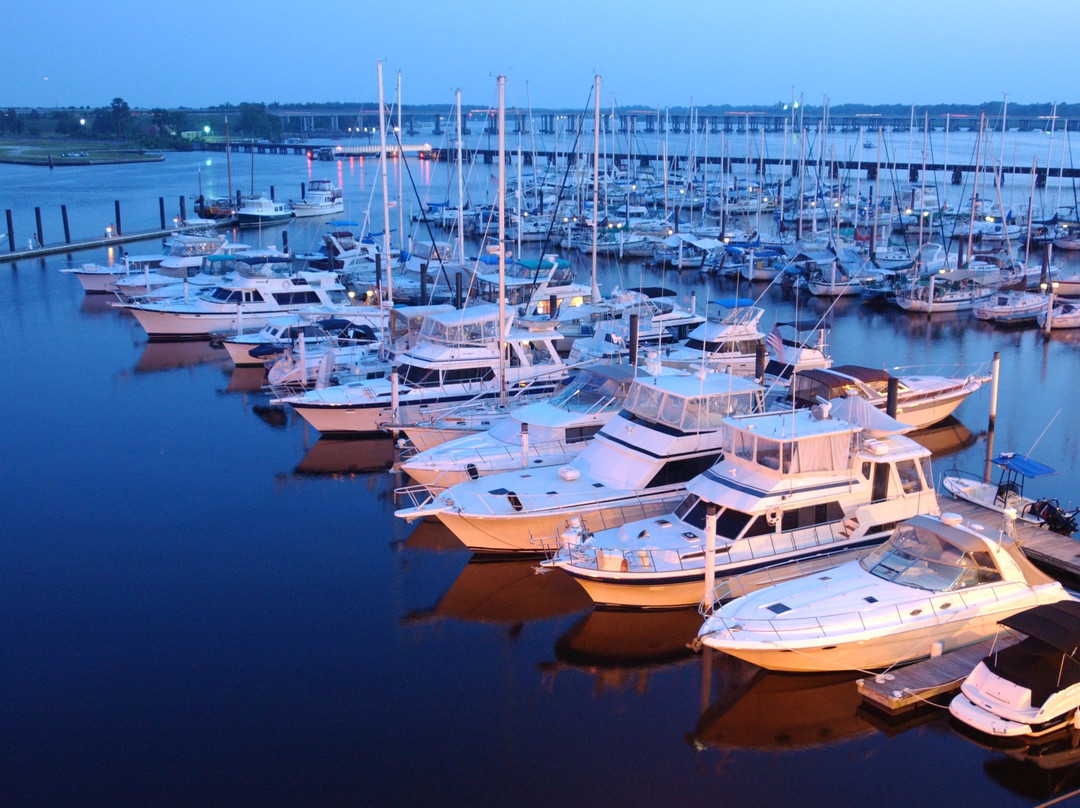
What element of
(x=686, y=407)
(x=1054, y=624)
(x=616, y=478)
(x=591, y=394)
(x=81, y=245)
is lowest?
(x=1054, y=624)

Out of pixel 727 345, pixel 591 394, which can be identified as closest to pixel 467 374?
pixel 591 394

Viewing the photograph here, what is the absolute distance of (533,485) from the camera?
51.2 feet

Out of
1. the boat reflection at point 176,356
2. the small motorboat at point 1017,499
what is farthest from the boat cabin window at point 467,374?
the boat reflection at point 176,356

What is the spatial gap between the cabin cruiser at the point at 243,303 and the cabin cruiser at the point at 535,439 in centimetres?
1429

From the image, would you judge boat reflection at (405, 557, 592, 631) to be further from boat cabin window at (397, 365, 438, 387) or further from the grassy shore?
the grassy shore

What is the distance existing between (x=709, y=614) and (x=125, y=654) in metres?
7.40

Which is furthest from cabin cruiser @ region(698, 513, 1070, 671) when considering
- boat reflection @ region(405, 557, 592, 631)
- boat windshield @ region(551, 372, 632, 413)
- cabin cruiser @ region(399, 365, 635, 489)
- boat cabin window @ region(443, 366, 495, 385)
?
boat cabin window @ region(443, 366, 495, 385)

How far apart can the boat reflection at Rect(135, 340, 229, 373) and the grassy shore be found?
89671 mm

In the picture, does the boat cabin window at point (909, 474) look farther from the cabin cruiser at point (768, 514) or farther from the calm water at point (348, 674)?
the calm water at point (348, 674)

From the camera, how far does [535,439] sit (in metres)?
17.7

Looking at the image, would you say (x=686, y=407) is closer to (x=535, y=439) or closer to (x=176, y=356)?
(x=535, y=439)

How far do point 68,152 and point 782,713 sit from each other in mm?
146561

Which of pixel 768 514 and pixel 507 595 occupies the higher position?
pixel 768 514

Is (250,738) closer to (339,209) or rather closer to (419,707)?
(419,707)
